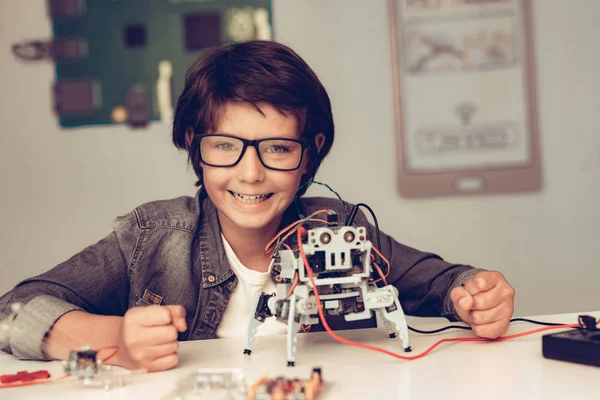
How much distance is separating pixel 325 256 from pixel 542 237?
163 cm

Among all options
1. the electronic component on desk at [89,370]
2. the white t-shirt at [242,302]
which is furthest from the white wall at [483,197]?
the electronic component on desk at [89,370]

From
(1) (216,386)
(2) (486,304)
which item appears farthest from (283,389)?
(2) (486,304)

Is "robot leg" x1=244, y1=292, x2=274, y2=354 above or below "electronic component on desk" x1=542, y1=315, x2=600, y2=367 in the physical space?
above

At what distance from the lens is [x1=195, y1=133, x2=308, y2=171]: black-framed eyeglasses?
3.58 feet

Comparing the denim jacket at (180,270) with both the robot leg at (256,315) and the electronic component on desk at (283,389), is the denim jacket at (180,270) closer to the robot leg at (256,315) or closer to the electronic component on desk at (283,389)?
the robot leg at (256,315)

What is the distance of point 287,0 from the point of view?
7.44 feet

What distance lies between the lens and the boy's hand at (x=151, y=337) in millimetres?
846

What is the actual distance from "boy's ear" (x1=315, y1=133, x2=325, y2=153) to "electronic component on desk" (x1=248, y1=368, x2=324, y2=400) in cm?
67

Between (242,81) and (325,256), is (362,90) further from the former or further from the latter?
(325,256)

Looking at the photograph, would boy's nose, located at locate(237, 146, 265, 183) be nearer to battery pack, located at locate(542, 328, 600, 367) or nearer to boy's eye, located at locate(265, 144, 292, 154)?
boy's eye, located at locate(265, 144, 292, 154)

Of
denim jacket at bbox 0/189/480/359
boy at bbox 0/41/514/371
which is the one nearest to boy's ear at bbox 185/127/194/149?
boy at bbox 0/41/514/371

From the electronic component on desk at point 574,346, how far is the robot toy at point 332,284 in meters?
0.19

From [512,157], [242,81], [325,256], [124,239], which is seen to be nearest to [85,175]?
[124,239]

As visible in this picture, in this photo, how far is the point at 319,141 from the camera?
1325mm
